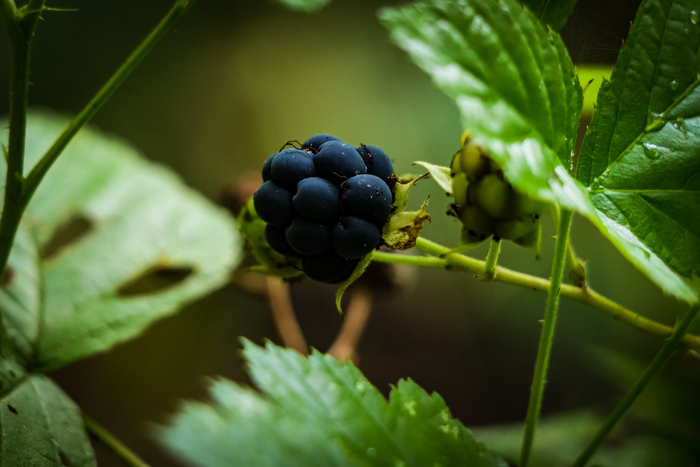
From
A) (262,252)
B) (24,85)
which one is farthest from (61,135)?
(262,252)

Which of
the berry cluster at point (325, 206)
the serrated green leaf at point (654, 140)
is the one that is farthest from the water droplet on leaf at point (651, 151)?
the berry cluster at point (325, 206)

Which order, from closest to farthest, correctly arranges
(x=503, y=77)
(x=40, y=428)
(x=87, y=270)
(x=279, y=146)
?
1. (x=503, y=77)
2. (x=40, y=428)
3. (x=87, y=270)
4. (x=279, y=146)

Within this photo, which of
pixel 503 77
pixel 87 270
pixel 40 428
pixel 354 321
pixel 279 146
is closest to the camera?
pixel 503 77

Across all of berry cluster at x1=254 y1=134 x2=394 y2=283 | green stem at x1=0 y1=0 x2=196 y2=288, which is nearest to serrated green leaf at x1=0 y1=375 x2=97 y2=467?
green stem at x1=0 y1=0 x2=196 y2=288

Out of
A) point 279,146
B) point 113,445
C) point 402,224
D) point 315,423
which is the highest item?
point 402,224

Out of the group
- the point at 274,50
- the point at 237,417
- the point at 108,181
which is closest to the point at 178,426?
the point at 237,417

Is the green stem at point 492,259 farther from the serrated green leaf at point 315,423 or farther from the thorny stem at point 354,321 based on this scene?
the thorny stem at point 354,321

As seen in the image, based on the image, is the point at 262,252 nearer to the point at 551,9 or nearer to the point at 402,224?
the point at 402,224
